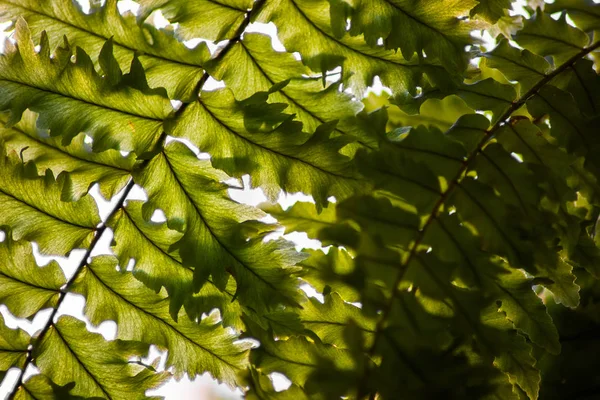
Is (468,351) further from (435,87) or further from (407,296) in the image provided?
(435,87)

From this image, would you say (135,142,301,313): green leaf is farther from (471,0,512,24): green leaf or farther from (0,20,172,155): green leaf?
(471,0,512,24): green leaf

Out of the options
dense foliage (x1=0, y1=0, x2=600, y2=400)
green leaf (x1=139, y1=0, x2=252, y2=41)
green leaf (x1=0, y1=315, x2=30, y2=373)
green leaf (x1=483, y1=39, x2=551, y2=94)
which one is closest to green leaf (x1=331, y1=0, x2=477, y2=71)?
dense foliage (x1=0, y1=0, x2=600, y2=400)

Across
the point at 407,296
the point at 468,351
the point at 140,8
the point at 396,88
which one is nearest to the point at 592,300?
the point at 468,351

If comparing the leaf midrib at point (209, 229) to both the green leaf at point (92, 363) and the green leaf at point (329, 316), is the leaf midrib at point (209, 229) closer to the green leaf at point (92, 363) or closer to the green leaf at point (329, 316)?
the green leaf at point (329, 316)

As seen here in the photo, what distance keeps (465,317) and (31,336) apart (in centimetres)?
90

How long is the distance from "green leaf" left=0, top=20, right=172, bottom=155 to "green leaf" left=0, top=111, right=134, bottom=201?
0.10m

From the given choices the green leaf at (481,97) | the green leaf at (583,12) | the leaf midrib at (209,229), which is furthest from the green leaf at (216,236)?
the green leaf at (583,12)

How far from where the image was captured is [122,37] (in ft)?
4.08

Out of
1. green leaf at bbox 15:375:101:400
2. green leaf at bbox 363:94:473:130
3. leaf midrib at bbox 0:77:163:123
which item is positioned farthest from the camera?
green leaf at bbox 363:94:473:130

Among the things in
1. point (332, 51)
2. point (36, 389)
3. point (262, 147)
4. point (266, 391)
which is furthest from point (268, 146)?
point (36, 389)

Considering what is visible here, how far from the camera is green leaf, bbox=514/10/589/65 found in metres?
1.26

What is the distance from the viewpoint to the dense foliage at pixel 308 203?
1.05 m

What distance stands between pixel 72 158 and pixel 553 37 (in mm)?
1018

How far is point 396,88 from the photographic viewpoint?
1252mm
